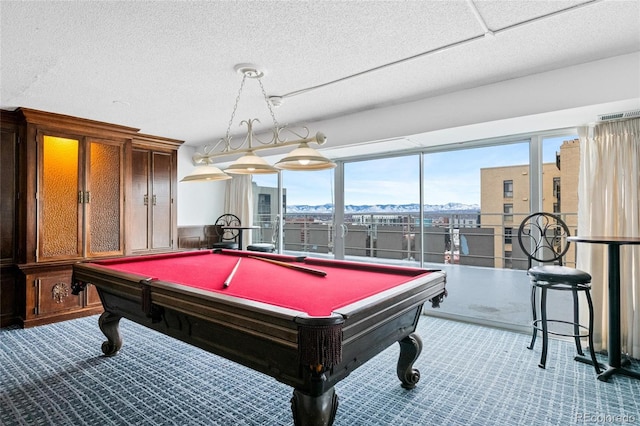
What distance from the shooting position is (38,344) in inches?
129

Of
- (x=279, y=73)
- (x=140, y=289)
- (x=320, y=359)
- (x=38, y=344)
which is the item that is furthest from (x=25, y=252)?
(x=320, y=359)

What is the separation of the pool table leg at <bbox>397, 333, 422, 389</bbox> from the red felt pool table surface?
0.47 meters

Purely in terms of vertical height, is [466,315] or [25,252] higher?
[25,252]

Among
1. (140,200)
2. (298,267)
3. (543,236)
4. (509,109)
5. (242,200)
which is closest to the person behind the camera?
(298,267)

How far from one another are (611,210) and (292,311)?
10.5 feet

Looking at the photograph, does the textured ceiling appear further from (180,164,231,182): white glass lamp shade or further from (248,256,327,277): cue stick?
(248,256,327,277): cue stick

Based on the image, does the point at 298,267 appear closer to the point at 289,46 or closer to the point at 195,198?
the point at 289,46

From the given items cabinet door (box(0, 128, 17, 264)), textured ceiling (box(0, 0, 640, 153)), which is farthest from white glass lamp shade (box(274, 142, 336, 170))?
cabinet door (box(0, 128, 17, 264))

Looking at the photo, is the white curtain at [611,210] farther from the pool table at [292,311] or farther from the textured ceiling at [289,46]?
the pool table at [292,311]

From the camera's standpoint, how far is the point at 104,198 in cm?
443

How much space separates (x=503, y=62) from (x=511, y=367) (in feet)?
8.12

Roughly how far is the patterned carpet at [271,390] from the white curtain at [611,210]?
50 centimetres

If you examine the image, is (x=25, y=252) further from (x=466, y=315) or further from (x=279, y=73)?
(x=466, y=315)

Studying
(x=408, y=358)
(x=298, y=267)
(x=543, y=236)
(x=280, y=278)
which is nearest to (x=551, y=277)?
(x=543, y=236)
